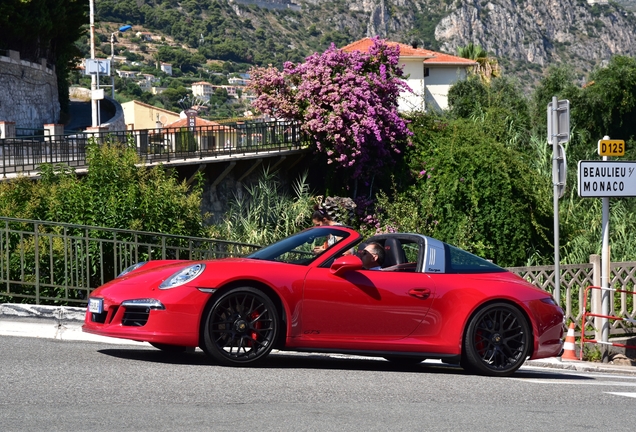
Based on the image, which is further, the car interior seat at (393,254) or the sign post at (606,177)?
the sign post at (606,177)

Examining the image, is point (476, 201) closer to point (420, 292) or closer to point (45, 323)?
point (45, 323)

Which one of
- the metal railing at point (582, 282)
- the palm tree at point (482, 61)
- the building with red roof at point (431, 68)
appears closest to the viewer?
the metal railing at point (582, 282)

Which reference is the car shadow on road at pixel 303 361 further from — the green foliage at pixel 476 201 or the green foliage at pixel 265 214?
the green foliage at pixel 476 201

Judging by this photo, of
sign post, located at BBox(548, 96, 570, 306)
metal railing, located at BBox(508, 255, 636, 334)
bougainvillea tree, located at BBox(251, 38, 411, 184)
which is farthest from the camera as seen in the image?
bougainvillea tree, located at BBox(251, 38, 411, 184)

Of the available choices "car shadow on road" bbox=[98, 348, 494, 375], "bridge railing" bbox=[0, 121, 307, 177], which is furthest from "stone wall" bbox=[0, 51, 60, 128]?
"car shadow on road" bbox=[98, 348, 494, 375]

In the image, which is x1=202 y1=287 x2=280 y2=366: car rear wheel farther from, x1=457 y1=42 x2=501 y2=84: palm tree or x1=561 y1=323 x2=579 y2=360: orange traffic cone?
x1=457 y1=42 x2=501 y2=84: palm tree

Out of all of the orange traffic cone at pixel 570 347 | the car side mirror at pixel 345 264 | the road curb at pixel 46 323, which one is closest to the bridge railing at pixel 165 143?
the road curb at pixel 46 323

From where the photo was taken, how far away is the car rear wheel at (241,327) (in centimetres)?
852

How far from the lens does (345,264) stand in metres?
8.82

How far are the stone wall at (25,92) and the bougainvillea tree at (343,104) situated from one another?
18.9m

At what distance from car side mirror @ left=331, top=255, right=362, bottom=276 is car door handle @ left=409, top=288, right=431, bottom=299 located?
0.64 metres

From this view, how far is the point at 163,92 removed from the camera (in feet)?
435

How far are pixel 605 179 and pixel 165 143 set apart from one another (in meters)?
14.0

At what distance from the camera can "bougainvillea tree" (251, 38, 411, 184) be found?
2848 cm
